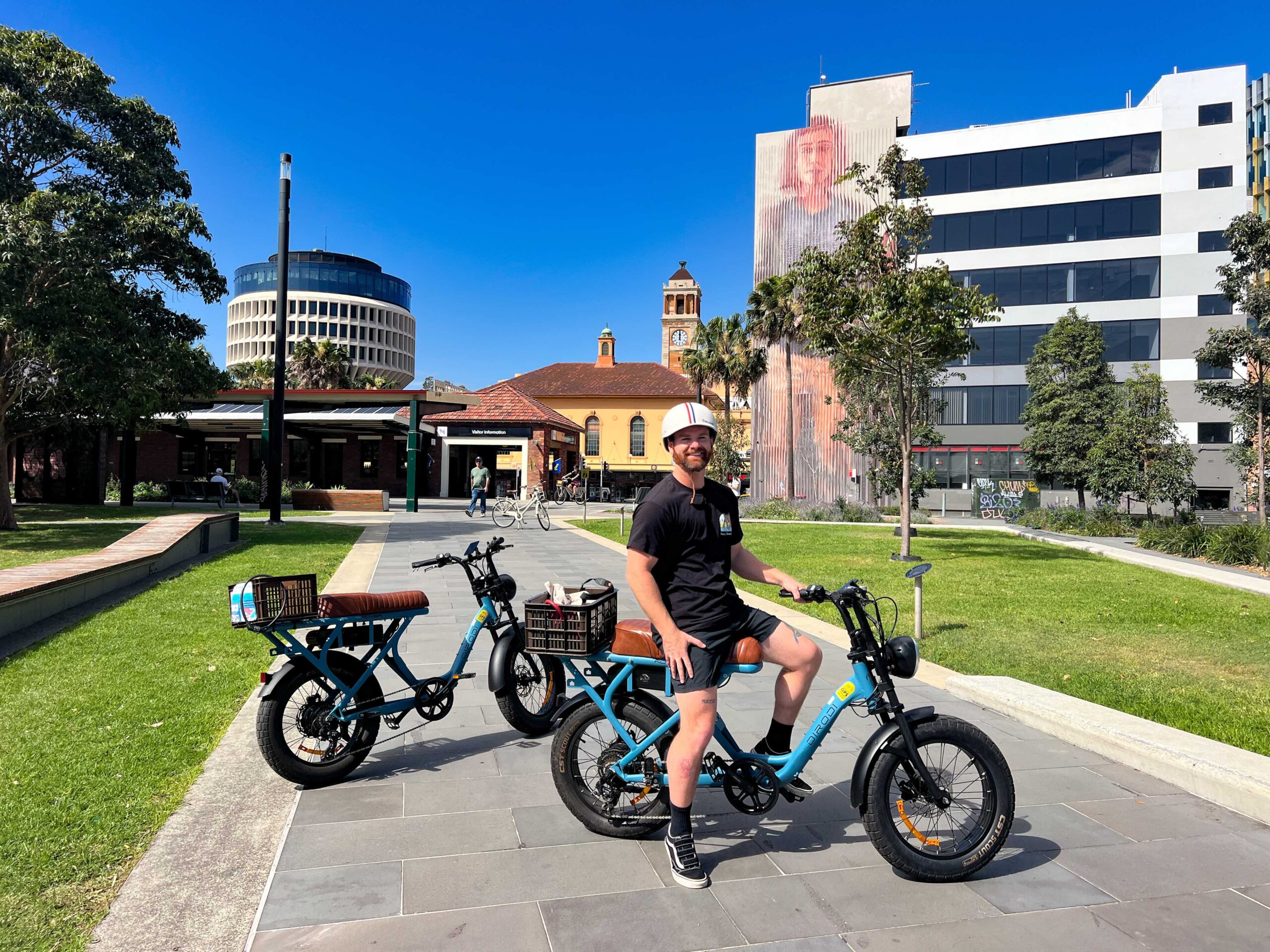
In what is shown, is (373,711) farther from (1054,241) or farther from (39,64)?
(1054,241)

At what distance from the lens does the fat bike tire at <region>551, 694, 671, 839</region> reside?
3.49 metres

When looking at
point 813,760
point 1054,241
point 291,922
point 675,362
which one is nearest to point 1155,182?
point 1054,241

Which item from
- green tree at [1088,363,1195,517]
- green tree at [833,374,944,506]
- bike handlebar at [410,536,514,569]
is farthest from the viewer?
green tree at [833,374,944,506]

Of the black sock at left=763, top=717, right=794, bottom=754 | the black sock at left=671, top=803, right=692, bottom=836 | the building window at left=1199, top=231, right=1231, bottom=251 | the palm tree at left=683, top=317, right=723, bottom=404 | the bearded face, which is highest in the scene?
the building window at left=1199, top=231, right=1231, bottom=251

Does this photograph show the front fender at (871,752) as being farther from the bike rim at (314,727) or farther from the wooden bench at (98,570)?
the wooden bench at (98,570)

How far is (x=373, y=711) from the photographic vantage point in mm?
4199

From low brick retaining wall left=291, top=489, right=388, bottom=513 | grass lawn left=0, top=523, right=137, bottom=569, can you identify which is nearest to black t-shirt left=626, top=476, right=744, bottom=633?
grass lawn left=0, top=523, right=137, bottom=569

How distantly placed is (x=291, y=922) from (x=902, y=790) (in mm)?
2280

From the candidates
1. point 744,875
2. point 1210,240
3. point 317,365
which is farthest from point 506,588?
point 317,365

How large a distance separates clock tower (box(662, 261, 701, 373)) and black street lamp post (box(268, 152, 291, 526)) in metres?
78.2

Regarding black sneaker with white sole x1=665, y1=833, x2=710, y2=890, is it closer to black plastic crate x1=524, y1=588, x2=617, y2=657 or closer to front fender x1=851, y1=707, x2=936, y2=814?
front fender x1=851, y1=707, x2=936, y2=814

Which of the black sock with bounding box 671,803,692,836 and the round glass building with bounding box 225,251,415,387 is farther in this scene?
the round glass building with bounding box 225,251,415,387

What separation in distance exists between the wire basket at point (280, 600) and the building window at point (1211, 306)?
48.0 meters

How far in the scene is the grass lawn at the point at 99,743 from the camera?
2.98 m
